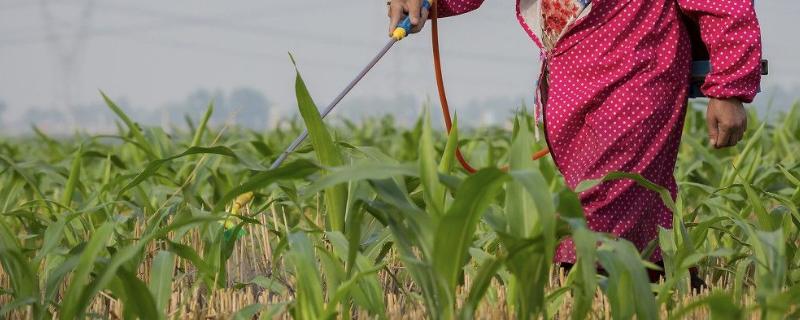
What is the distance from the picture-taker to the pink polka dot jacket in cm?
250

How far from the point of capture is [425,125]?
1.71m

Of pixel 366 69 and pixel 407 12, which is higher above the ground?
pixel 407 12

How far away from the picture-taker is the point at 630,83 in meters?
2.57

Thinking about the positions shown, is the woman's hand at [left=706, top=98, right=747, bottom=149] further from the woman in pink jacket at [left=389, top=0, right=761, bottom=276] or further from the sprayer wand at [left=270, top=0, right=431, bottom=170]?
the sprayer wand at [left=270, top=0, right=431, bottom=170]

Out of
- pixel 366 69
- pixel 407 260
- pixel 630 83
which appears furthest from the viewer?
pixel 630 83

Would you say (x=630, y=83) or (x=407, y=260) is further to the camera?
(x=630, y=83)

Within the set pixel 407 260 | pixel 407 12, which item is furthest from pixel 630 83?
pixel 407 260

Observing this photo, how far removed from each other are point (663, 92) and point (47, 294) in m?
1.30

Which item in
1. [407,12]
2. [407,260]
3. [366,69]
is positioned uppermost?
[407,12]

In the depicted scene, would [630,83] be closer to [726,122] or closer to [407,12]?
[726,122]

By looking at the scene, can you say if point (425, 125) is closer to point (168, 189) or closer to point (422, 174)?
point (422, 174)

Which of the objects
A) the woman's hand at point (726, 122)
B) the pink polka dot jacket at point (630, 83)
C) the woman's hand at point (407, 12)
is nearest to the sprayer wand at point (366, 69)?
the woman's hand at point (407, 12)

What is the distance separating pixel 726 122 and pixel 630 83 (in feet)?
0.68

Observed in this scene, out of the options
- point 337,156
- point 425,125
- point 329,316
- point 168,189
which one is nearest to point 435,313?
point 329,316
